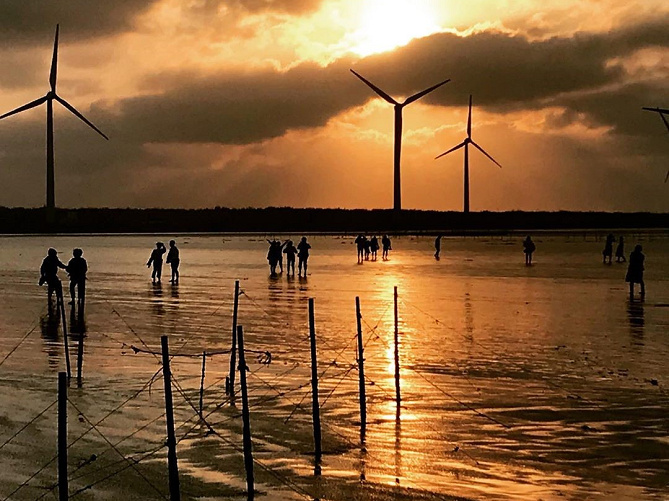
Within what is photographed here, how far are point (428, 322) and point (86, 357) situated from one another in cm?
1186

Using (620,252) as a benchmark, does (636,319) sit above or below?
below

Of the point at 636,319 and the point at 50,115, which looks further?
the point at 50,115

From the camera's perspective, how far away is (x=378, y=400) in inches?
727

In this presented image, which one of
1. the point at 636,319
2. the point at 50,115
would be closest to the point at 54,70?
the point at 50,115

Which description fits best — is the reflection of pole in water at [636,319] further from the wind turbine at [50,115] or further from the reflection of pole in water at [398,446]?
the wind turbine at [50,115]

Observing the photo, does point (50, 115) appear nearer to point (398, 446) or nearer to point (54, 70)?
point (54, 70)

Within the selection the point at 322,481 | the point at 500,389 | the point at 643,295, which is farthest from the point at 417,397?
the point at 643,295

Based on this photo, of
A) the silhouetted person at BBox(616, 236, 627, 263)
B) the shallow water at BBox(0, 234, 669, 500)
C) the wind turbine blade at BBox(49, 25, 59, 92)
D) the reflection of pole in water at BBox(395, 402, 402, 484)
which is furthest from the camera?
the wind turbine blade at BBox(49, 25, 59, 92)

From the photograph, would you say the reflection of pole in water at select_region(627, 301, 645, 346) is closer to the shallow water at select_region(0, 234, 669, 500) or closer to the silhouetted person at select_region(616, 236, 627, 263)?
the shallow water at select_region(0, 234, 669, 500)

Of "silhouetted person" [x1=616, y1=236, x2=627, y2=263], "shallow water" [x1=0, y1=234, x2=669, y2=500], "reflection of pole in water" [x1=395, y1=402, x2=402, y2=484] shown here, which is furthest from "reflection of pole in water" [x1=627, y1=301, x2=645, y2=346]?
"silhouetted person" [x1=616, y1=236, x2=627, y2=263]

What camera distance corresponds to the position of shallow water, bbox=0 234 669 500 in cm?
1345

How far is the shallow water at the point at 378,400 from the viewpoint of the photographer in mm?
13445

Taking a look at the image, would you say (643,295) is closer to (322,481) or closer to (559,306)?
(559,306)

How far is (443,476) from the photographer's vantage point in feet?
44.3
